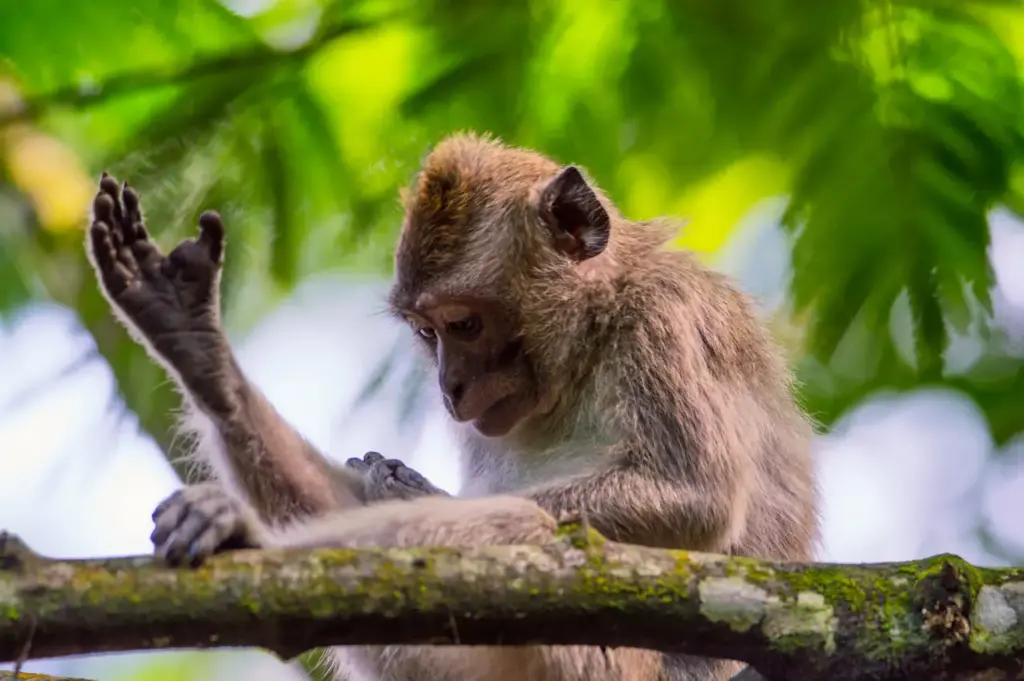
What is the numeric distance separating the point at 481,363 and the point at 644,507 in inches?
44.4

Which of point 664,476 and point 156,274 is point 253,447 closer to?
point 156,274

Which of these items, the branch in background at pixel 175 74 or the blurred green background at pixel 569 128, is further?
the branch in background at pixel 175 74

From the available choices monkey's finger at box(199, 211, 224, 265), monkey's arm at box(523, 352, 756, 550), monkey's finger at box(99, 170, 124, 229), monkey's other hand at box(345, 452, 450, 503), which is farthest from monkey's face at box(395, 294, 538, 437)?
monkey's finger at box(99, 170, 124, 229)

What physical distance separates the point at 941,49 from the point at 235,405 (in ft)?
10.8

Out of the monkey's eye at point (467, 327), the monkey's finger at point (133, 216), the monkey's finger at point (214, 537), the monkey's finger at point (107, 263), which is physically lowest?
the monkey's finger at point (214, 537)

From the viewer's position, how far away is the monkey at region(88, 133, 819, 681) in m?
4.22

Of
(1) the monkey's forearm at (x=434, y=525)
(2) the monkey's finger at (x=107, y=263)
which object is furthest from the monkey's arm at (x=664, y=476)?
(2) the monkey's finger at (x=107, y=263)

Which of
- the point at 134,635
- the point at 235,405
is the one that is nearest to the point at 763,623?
the point at 134,635

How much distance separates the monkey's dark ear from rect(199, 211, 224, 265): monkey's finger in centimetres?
163

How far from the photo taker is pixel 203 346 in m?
4.38

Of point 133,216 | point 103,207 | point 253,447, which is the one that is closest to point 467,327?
point 253,447

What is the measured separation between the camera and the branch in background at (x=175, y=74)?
5.30 meters

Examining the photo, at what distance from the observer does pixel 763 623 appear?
125 inches

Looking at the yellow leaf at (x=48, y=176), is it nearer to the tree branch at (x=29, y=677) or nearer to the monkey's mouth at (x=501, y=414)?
the monkey's mouth at (x=501, y=414)
